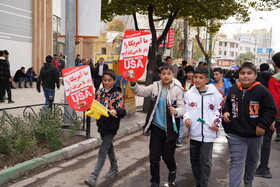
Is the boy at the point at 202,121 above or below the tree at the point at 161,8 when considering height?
below

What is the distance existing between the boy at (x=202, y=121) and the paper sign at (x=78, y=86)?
1.63 meters

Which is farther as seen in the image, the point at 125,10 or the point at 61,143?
the point at 125,10

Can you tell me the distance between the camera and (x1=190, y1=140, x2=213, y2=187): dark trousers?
12.8 ft

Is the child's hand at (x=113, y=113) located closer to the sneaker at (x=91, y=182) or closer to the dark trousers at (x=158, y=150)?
the dark trousers at (x=158, y=150)

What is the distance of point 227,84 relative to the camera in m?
6.99

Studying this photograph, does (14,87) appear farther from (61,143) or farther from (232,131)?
(232,131)

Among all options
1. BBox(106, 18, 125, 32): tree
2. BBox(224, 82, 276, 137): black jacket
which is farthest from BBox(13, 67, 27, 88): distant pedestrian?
BBox(106, 18, 125, 32): tree

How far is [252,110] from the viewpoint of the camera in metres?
3.62

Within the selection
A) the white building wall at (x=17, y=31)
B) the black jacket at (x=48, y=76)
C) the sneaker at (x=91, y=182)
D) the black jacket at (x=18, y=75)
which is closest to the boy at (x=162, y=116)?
the sneaker at (x=91, y=182)

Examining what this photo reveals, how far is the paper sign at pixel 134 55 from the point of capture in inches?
164

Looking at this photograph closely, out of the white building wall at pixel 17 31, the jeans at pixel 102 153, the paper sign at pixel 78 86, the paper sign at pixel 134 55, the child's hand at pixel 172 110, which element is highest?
the white building wall at pixel 17 31

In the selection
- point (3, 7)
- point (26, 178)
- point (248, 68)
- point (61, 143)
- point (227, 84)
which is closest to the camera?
point (248, 68)

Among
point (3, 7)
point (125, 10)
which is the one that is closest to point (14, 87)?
point (3, 7)

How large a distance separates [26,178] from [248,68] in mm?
3557
